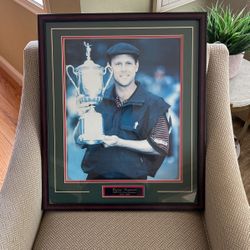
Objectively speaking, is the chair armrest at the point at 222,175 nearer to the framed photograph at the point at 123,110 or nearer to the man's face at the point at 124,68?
the framed photograph at the point at 123,110

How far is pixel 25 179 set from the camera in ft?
3.61

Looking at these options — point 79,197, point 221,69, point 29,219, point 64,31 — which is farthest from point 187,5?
point 29,219

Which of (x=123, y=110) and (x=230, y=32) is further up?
(x=230, y=32)

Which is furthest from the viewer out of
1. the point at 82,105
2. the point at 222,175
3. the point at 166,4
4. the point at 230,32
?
the point at 166,4

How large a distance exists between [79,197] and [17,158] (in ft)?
0.63

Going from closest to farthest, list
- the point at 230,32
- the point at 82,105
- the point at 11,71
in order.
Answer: the point at 82,105, the point at 230,32, the point at 11,71

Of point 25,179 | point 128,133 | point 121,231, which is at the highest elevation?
point 128,133

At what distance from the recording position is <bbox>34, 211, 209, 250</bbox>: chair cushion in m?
1.06

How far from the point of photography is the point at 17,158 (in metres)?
1.13

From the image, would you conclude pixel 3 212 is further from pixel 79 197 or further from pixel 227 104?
pixel 227 104

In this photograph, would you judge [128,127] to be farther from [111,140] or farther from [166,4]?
[166,4]

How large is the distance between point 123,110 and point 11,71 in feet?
5.13

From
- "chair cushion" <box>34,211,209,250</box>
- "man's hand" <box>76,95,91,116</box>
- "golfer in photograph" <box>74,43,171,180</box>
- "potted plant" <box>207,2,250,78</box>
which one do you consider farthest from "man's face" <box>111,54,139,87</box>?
"potted plant" <box>207,2,250,78</box>

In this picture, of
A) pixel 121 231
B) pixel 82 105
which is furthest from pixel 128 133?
pixel 121 231
